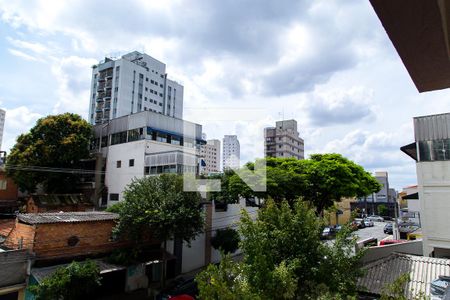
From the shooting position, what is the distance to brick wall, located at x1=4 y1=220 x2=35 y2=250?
546 inches

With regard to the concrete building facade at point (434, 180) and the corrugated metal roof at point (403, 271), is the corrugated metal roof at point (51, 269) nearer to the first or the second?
Answer: the corrugated metal roof at point (403, 271)

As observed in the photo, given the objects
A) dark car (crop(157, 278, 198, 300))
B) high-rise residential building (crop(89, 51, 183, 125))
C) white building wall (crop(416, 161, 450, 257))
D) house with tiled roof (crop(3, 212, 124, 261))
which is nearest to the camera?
house with tiled roof (crop(3, 212, 124, 261))

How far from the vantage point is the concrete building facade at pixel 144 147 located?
2495 cm

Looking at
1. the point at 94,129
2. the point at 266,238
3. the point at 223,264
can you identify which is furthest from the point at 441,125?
the point at 94,129

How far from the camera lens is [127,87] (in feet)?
186

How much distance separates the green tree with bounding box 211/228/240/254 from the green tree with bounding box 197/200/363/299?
13519 mm

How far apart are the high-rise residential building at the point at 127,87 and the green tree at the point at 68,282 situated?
4252 cm

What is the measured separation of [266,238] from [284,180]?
627 inches

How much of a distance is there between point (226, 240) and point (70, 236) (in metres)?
9.94

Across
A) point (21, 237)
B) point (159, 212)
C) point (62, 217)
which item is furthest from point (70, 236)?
point (159, 212)

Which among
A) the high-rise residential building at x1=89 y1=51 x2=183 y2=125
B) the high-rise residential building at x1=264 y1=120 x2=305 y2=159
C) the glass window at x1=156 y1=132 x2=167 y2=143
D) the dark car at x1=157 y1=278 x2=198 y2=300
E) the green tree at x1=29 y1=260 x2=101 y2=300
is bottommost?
the dark car at x1=157 y1=278 x2=198 y2=300

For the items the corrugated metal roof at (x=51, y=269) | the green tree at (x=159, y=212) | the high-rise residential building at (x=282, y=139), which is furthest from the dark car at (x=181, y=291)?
the high-rise residential building at (x=282, y=139)

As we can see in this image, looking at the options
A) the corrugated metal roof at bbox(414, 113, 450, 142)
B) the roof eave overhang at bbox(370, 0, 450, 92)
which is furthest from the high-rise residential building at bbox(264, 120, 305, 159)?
the roof eave overhang at bbox(370, 0, 450, 92)

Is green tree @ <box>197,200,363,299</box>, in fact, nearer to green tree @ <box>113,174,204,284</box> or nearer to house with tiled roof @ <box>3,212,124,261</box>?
green tree @ <box>113,174,204,284</box>
